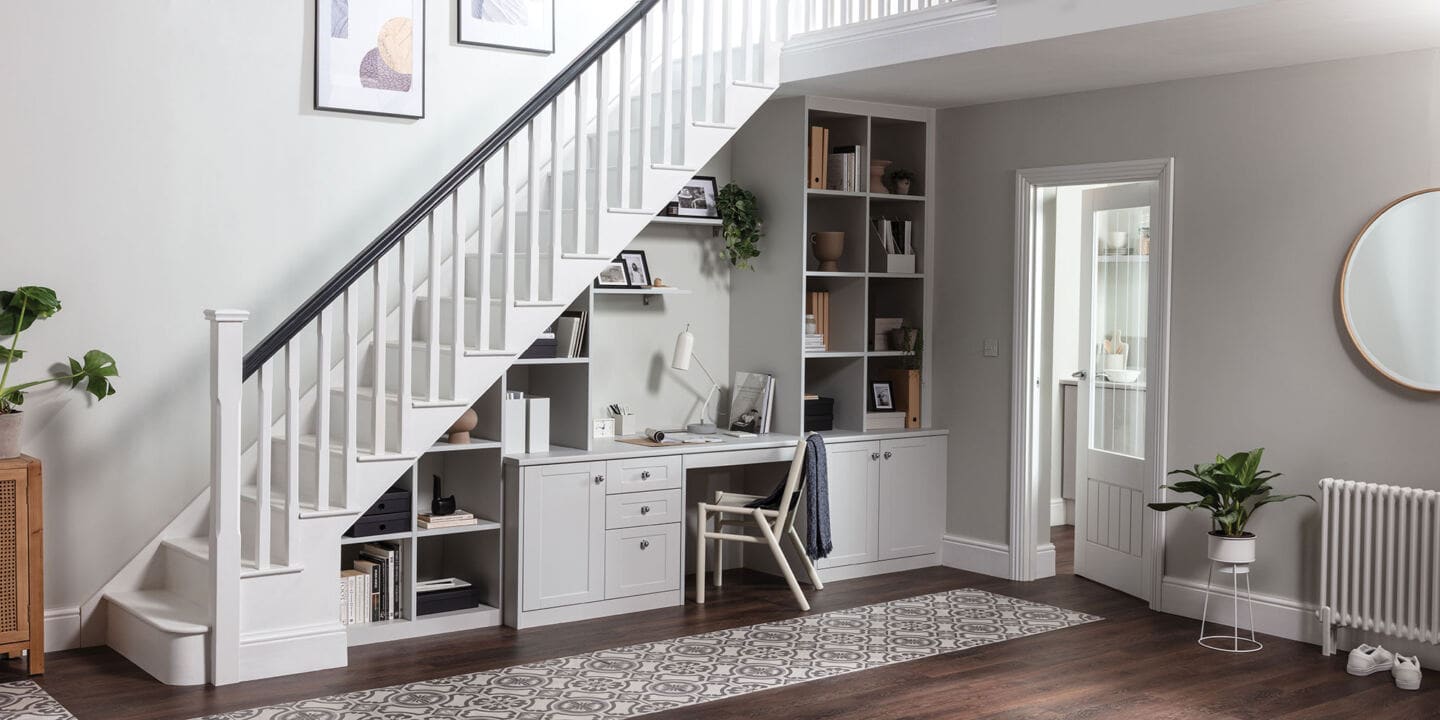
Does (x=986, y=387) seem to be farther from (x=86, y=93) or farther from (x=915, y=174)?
(x=86, y=93)

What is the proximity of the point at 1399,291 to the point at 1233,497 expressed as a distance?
107cm

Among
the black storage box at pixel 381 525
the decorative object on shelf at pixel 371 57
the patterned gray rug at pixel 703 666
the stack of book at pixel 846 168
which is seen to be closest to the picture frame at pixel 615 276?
the decorative object on shelf at pixel 371 57

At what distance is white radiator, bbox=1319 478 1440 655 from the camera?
16.7 ft

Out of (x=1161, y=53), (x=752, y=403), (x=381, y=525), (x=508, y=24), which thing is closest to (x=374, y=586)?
(x=381, y=525)

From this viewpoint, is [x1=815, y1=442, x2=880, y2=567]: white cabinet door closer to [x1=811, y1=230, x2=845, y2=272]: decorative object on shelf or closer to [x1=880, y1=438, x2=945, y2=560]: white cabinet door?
[x1=880, y1=438, x2=945, y2=560]: white cabinet door

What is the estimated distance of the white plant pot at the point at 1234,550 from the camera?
5418 millimetres

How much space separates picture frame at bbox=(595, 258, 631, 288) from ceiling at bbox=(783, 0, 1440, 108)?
122 cm

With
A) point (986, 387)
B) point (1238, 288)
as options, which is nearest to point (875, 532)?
point (986, 387)

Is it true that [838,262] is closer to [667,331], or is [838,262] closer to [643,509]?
[667,331]

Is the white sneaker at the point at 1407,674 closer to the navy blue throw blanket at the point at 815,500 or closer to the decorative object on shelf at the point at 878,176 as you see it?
the navy blue throw blanket at the point at 815,500

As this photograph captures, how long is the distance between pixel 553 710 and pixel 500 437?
1.59 metres

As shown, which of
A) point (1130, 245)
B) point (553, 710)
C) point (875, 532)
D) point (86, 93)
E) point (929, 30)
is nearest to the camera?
point (553, 710)

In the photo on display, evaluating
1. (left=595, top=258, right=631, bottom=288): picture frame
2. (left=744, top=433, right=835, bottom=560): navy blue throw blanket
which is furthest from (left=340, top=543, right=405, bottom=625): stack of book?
(left=744, top=433, right=835, bottom=560): navy blue throw blanket

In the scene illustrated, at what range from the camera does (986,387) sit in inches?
272
